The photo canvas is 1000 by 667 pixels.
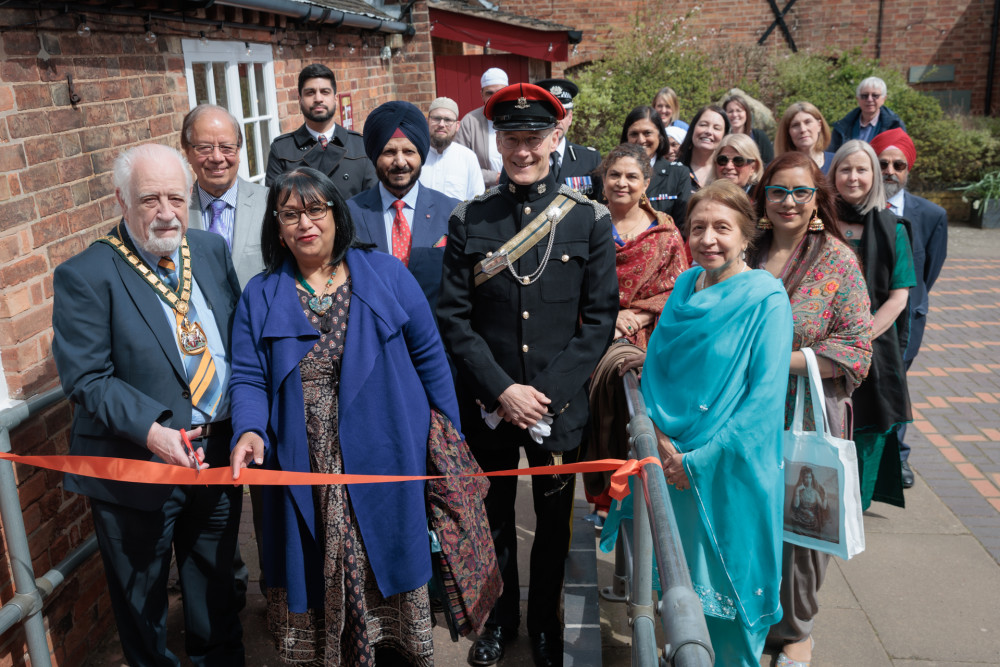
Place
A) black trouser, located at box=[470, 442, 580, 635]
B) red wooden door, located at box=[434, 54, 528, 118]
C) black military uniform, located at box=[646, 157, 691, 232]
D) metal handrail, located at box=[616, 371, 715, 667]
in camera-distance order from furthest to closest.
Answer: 1. red wooden door, located at box=[434, 54, 528, 118]
2. black military uniform, located at box=[646, 157, 691, 232]
3. black trouser, located at box=[470, 442, 580, 635]
4. metal handrail, located at box=[616, 371, 715, 667]

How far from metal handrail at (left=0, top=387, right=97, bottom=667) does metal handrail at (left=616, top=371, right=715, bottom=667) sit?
7.04ft

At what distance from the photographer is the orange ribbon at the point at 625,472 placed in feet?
7.41

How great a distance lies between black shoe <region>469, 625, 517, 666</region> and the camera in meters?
3.39

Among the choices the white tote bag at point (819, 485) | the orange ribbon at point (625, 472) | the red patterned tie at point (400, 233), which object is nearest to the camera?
the orange ribbon at point (625, 472)

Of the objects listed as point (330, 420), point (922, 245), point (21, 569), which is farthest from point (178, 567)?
point (922, 245)

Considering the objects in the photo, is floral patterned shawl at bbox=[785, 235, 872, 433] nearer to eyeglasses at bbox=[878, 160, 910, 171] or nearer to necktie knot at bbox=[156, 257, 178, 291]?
eyeglasses at bbox=[878, 160, 910, 171]

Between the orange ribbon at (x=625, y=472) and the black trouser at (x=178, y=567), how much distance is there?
1.47 m

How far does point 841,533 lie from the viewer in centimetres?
304

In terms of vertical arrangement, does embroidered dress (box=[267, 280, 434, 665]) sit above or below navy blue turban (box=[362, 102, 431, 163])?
below

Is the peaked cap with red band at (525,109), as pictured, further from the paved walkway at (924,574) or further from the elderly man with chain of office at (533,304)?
the paved walkway at (924,574)

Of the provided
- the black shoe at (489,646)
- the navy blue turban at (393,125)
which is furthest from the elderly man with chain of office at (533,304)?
the navy blue turban at (393,125)

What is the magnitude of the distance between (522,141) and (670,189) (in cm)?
206

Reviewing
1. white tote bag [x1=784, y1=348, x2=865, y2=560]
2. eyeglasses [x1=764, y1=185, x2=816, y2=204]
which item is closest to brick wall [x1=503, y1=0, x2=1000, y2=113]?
eyeglasses [x1=764, y1=185, x2=816, y2=204]

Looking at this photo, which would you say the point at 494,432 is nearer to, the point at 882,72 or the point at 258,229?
the point at 258,229
